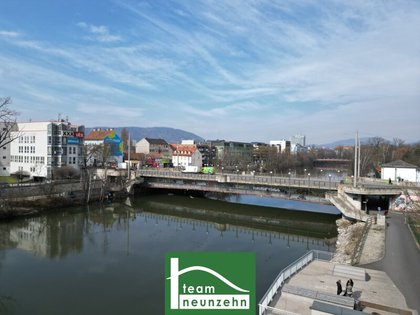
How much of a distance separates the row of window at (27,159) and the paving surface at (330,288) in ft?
186

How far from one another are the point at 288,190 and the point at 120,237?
26852 millimetres

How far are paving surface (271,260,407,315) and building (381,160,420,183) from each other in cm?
3550

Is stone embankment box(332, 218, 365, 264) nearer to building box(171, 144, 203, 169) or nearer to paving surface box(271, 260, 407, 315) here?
paving surface box(271, 260, 407, 315)

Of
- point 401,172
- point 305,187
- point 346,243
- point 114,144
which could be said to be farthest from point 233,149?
point 346,243

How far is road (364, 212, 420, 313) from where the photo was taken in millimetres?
16266

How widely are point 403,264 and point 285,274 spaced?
8.37 meters

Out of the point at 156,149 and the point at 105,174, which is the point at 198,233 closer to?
the point at 105,174

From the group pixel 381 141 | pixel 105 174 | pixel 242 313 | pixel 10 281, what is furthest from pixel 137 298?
pixel 381 141

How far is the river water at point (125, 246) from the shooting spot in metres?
20.3

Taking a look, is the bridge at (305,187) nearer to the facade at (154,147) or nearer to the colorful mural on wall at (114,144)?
the colorful mural on wall at (114,144)

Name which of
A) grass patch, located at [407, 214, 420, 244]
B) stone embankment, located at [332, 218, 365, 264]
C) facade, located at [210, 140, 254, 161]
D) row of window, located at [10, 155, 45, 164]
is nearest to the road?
grass patch, located at [407, 214, 420, 244]

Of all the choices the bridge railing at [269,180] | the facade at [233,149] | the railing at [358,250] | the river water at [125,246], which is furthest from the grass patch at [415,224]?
the facade at [233,149]

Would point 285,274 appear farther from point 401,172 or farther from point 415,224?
point 401,172

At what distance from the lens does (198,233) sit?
3853 centimetres
